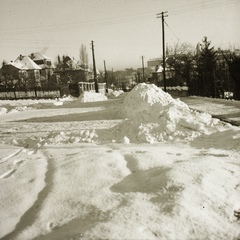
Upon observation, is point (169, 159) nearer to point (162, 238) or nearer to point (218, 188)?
point (218, 188)

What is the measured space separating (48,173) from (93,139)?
259 centimetres

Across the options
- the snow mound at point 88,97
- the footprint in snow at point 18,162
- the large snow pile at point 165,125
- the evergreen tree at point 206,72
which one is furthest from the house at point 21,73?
the footprint in snow at point 18,162

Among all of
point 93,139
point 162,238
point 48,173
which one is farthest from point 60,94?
point 162,238

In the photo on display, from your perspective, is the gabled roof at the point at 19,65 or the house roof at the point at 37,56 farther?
the house roof at the point at 37,56

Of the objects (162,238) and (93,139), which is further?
(93,139)

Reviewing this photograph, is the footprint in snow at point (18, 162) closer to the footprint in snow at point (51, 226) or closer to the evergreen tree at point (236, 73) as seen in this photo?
the footprint in snow at point (51, 226)

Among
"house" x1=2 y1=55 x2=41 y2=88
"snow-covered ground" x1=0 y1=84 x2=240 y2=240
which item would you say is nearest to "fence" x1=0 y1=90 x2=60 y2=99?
"house" x1=2 y1=55 x2=41 y2=88

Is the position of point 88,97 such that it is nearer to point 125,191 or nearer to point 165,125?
point 165,125

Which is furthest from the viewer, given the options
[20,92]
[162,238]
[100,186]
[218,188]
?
[20,92]

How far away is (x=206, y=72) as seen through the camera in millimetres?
23422

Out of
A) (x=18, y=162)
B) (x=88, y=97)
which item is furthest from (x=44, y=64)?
(x=18, y=162)

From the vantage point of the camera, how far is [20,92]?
114 ft

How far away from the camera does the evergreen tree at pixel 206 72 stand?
23250 millimetres

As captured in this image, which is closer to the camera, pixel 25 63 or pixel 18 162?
pixel 18 162
